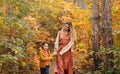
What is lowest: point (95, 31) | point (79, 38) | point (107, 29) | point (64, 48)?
point (79, 38)

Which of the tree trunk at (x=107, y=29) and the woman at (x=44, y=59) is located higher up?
the tree trunk at (x=107, y=29)

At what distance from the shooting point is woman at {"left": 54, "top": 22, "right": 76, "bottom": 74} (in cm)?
923

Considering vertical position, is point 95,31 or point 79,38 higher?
point 95,31

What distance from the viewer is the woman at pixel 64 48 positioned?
30.3ft

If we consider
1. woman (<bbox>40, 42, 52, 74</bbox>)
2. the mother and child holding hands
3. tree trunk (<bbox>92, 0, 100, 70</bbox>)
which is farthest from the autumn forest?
the mother and child holding hands

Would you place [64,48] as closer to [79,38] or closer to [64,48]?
[64,48]

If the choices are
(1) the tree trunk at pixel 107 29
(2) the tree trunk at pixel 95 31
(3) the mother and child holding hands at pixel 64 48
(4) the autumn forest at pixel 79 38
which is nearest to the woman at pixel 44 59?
(4) the autumn forest at pixel 79 38

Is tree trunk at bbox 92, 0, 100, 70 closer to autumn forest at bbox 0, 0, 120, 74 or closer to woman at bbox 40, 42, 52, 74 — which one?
autumn forest at bbox 0, 0, 120, 74

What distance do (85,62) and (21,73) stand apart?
3005 millimetres

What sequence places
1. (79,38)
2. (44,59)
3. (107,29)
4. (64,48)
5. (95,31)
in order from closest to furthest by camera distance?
1. (64,48)
2. (107,29)
3. (44,59)
4. (95,31)
5. (79,38)

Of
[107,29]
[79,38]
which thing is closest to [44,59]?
[107,29]

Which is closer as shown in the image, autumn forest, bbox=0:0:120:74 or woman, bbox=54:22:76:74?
woman, bbox=54:22:76:74

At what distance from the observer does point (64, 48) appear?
9234 millimetres

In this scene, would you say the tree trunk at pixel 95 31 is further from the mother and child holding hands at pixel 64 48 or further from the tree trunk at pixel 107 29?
the mother and child holding hands at pixel 64 48
